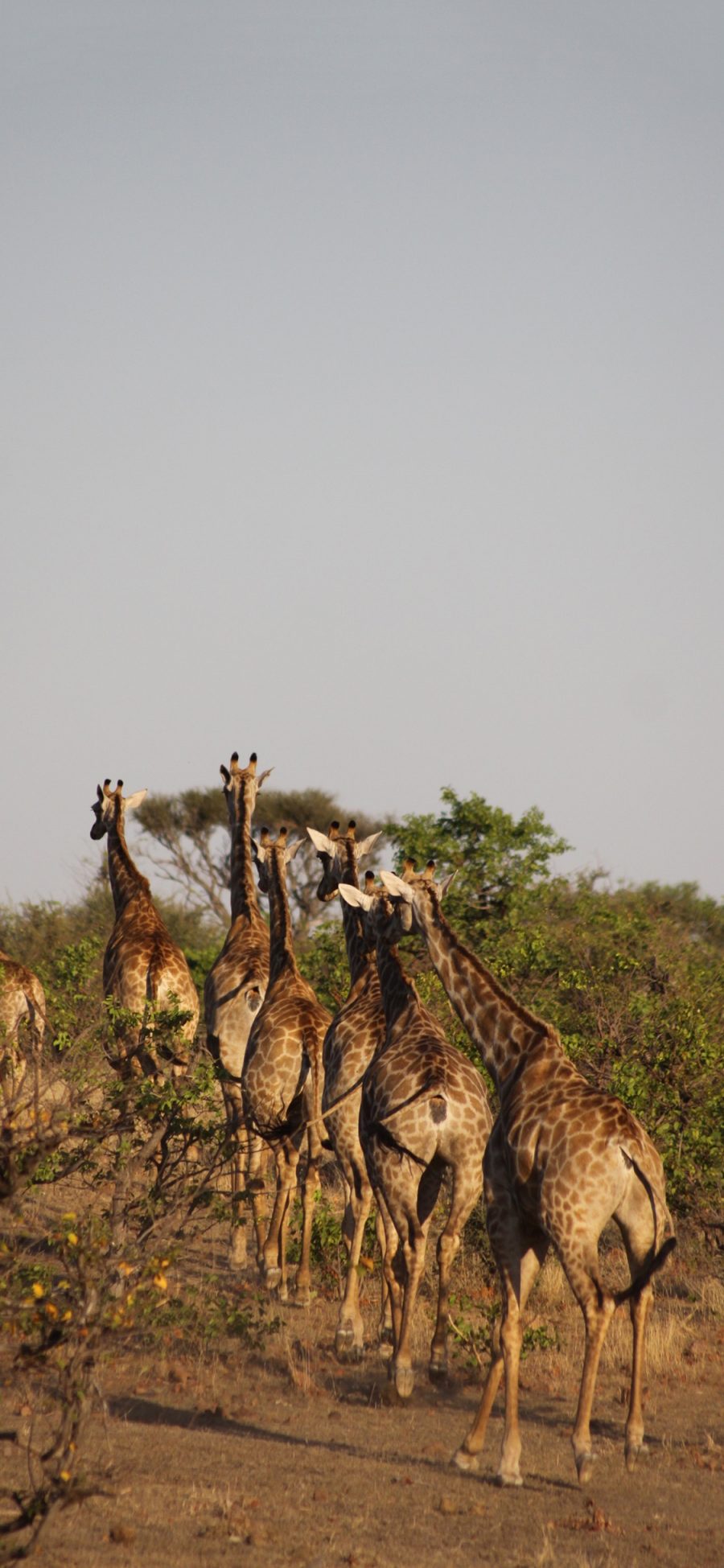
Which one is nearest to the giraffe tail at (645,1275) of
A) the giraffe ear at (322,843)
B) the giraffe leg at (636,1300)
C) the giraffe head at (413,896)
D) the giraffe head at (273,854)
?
the giraffe leg at (636,1300)

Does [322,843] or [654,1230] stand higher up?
[322,843]

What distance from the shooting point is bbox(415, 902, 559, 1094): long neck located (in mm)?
8828

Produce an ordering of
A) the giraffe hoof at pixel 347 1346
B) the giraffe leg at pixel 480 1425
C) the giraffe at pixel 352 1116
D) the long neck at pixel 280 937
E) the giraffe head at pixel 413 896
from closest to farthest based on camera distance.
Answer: the giraffe leg at pixel 480 1425
the giraffe head at pixel 413 896
the giraffe hoof at pixel 347 1346
the giraffe at pixel 352 1116
the long neck at pixel 280 937

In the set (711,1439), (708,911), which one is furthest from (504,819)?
(708,911)

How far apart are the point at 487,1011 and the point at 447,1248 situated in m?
1.80

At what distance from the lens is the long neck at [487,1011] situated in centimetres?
883

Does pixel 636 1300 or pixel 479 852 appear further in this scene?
pixel 479 852

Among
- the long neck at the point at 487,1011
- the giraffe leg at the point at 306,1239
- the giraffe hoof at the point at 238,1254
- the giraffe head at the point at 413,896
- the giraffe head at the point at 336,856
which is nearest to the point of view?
the long neck at the point at 487,1011

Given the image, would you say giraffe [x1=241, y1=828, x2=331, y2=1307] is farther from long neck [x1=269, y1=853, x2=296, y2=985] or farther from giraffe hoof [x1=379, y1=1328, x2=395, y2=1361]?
giraffe hoof [x1=379, y1=1328, x2=395, y2=1361]

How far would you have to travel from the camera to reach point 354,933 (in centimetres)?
1311

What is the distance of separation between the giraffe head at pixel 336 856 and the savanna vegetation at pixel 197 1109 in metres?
1.17

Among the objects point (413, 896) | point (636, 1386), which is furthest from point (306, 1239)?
point (636, 1386)

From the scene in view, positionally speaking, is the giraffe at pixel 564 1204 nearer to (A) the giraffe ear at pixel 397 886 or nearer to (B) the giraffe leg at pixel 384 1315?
(A) the giraffe ear at pixel 397 886

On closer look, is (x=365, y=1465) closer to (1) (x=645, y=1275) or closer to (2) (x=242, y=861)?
(1) (x=645, y=1275)
